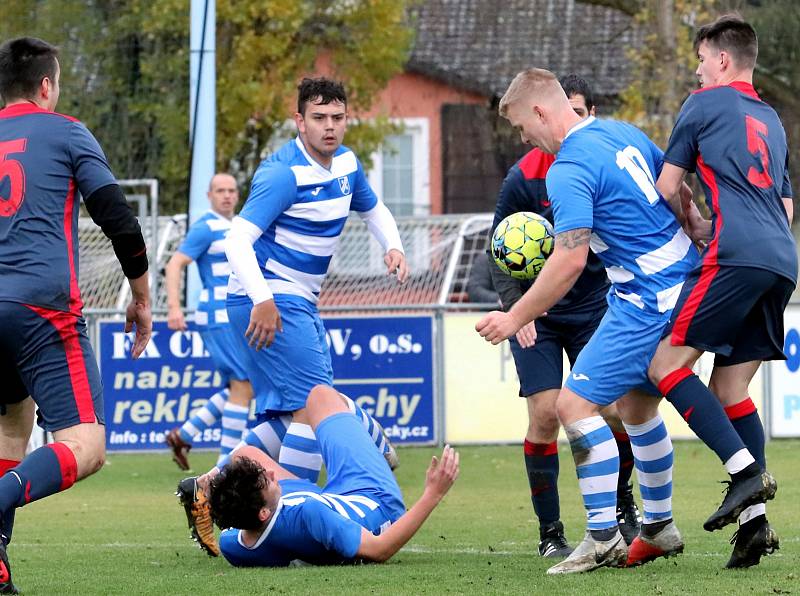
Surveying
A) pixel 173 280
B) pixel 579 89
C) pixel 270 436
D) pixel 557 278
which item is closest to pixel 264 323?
pixel 270 436

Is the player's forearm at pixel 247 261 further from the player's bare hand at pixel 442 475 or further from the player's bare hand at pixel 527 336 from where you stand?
the player's bare hand at pixel 442 475

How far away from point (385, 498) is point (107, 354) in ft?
24.3

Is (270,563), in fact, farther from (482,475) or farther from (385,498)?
(482,475)

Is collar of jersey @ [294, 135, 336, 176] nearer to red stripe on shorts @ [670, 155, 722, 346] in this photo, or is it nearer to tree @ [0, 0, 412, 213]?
red stripe on shorts @ [670, 155, 722, 346]

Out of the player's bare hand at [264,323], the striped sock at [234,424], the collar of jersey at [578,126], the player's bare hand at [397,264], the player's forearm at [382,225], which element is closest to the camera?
the collar of jersey at [578,126]

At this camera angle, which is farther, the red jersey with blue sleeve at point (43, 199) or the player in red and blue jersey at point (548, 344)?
the player in red and blue jersey at point (548, 344)

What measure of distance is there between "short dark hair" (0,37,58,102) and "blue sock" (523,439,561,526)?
295cm

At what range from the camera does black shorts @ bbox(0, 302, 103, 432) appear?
5.90m

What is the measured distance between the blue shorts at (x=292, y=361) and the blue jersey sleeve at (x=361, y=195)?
2.41 ft

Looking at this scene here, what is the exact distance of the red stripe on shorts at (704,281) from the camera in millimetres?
6141

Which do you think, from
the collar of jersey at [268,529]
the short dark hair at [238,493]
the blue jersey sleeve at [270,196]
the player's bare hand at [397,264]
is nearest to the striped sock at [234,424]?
the player's bare hand at [397,264]

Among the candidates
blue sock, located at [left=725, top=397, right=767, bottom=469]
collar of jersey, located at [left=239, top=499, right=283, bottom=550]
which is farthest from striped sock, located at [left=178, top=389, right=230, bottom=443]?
blue sock, located at [left=725, top=397, right=767, bottom=469]

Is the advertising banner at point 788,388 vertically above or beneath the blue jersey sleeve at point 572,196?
beneath

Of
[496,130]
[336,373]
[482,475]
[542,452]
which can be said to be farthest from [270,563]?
[496,130]
